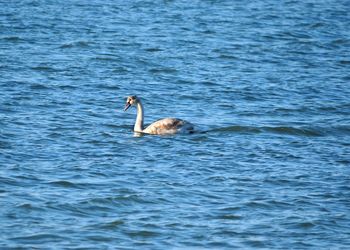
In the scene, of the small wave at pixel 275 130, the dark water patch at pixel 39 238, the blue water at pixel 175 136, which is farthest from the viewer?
the small wave at pixel 275 130

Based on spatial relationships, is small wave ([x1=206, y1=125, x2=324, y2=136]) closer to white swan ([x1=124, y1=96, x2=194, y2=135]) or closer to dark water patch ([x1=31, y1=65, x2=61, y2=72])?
white swan ([x1=124, y1=96, x2=194, y2=135])

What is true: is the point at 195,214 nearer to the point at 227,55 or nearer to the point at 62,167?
the point at 62,167

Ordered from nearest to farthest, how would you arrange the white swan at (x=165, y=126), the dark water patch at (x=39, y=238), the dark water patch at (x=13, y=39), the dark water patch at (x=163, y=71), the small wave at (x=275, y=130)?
the dark water patch at (x=39, y=238), the white swan at (x=165, y=126), the small wave at (x=275, y=130), the dark water patch at (x=163, y=71), the dark water patch at (x=13, y=39)

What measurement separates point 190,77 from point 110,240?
1333 cm

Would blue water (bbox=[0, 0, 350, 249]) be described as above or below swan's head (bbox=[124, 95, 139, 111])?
below

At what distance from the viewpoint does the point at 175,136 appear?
64.8 feet

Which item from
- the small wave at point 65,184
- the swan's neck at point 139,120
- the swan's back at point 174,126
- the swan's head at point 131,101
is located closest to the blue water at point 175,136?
the small wave at point 65,184

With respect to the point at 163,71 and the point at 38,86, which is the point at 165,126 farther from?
the point at 163,71

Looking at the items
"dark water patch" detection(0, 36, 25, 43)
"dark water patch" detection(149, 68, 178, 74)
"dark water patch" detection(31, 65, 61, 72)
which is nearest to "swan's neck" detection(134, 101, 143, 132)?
"dark water patch" detection(31, 65, 61, 72)

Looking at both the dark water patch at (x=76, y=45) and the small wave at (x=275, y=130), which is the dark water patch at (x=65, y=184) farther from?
the dark water patch at (x=76, y=45)

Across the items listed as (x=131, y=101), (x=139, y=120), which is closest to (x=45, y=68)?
(x=131, y=101)

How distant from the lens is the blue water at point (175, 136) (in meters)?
14.0

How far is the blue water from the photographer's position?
45.8 ft

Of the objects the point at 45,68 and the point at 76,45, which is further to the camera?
the point at 76,45
